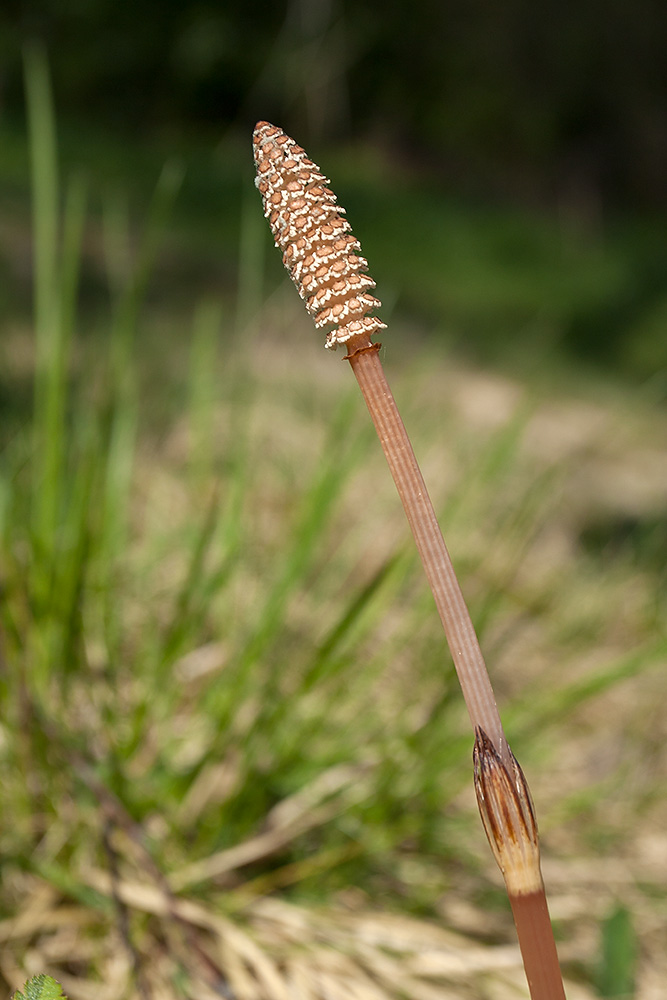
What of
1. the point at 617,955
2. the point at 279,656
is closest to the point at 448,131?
the point at 279,656

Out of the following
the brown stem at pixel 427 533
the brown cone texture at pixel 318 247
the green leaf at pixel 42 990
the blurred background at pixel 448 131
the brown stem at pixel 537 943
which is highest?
the blurred background at pixel 448 131

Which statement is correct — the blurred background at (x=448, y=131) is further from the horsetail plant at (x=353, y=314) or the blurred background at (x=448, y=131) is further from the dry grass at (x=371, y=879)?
the horsetail plant at (x=353, y=314)

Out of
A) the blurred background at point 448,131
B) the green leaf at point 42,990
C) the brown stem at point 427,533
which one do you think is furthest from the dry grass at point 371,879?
the blurred background at point 448,131

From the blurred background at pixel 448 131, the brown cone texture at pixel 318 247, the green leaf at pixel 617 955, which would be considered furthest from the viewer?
the blurred background at pixel 448 131

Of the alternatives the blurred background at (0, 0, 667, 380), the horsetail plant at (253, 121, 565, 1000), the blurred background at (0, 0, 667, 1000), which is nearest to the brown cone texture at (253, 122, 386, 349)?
the horsetail plant at (253, 121, 565, 1000)

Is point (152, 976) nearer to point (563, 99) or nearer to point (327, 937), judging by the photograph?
point (327, 937)

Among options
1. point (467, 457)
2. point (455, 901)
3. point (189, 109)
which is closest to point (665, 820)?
point (455, 901)
